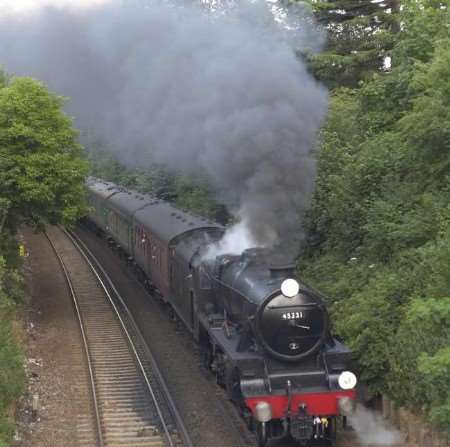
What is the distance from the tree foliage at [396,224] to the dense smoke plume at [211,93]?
2.17 m

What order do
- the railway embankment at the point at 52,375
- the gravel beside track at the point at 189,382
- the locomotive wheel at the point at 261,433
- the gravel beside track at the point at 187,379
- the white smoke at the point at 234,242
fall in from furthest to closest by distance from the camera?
the white smoke at the point at 234,242 < the railway embankment at the point at 52,375 < the gravel beside track at the point at 187,379 < the gravel beside track at the point at 189,382 < the locomotive wheel at the point at 261,433

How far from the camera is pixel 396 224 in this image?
13.1m

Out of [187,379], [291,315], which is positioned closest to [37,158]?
[187,379]

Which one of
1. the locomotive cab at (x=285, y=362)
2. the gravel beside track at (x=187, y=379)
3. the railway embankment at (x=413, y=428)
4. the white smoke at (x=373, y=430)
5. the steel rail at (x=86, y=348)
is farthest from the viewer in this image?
the steel rail at (x=86, y=348)

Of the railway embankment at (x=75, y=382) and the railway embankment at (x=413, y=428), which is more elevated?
the railway embankment at (x=75, y=382)

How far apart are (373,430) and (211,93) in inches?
263

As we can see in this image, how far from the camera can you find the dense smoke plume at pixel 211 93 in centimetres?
1148

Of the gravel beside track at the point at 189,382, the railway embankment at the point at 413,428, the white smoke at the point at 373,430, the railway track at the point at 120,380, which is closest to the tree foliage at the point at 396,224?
the railway embankment at the point at 413,428

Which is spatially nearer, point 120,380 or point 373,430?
point 373,430

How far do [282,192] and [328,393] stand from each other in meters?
3.57

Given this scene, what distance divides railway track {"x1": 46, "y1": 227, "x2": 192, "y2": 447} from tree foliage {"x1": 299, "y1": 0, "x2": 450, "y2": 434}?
11.9 ft

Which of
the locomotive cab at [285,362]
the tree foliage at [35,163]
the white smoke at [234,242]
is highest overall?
the tree foliage at [35,163]

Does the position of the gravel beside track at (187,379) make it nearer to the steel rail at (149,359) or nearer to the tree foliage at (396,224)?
the steel rail at (149,359)

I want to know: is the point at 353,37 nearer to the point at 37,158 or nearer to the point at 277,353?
the point at 37,158
